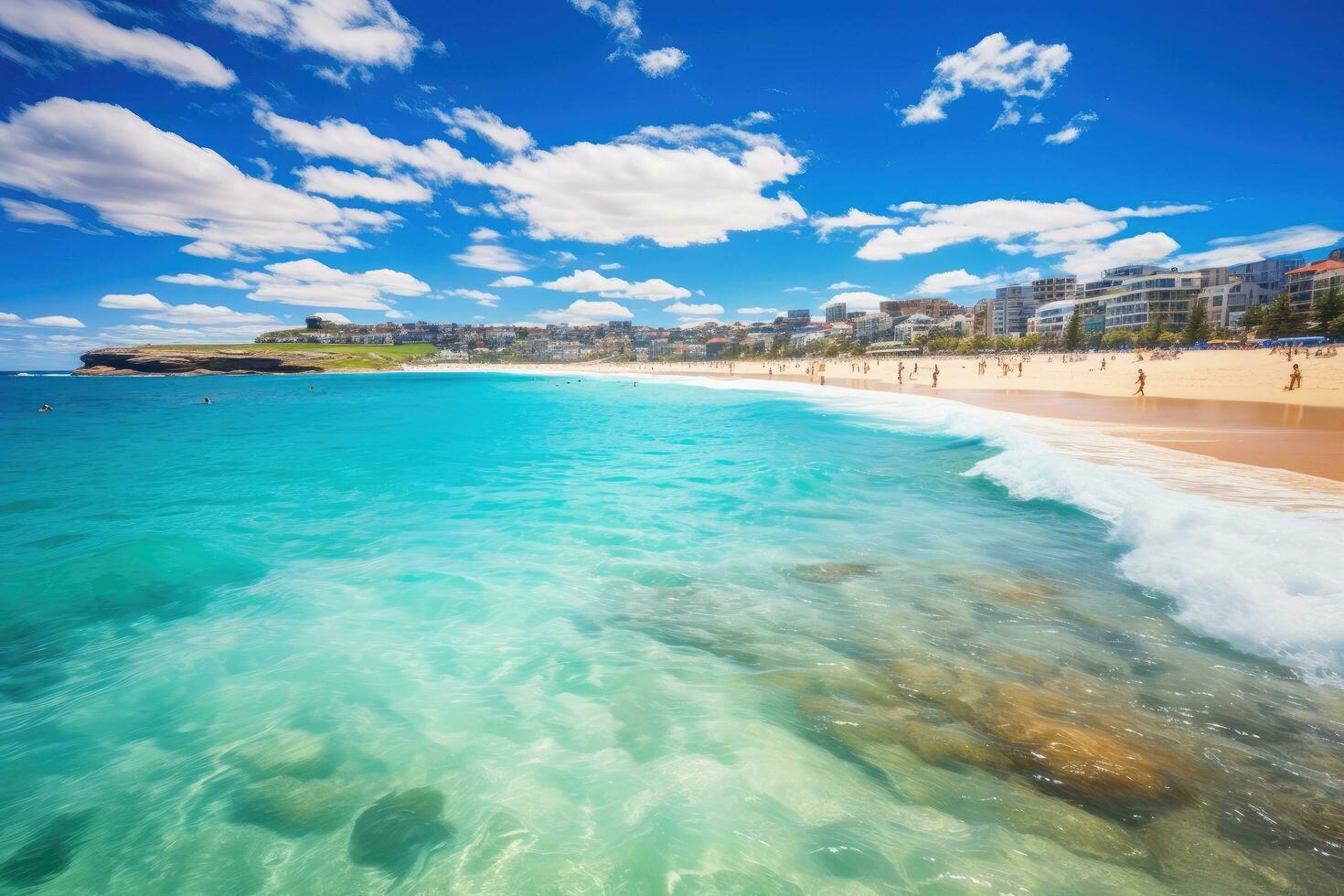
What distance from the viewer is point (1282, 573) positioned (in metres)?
6.88

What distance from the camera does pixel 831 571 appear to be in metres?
8.31

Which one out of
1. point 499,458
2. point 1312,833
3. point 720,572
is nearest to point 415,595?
point 720,572

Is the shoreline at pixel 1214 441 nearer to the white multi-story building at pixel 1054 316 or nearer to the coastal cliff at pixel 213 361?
the white multi-story building at pixel 1054 316

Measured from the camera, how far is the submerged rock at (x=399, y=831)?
365cm

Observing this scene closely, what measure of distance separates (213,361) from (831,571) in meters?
203

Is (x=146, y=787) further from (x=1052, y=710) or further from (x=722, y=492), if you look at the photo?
(x=722, y=492)

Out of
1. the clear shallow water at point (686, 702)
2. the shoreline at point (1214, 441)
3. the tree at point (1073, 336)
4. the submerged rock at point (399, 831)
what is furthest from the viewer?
the tree at point (1073, 336)

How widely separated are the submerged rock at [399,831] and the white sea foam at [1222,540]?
7805mm

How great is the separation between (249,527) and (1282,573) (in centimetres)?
1713

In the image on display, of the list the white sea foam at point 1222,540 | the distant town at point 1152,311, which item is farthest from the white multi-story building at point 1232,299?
the white sea foam at point 1222,540

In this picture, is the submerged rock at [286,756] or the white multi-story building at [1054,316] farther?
the white multi-story building at [1054,316]

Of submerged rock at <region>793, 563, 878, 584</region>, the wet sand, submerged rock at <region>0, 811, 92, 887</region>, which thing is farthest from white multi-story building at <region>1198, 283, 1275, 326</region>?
submerged rock at <region>0, 811, 92, 887</region>

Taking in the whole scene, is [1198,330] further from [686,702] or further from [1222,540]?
[686,702]

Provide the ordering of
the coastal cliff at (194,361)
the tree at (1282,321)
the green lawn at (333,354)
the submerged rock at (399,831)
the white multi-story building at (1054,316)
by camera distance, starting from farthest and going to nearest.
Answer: the green lawn at (333,354) → the coastal cliff at (194,361) → the white multi-story building at (1054,316) → the tree at (1282,321) → the submerged rock at (399,831)
